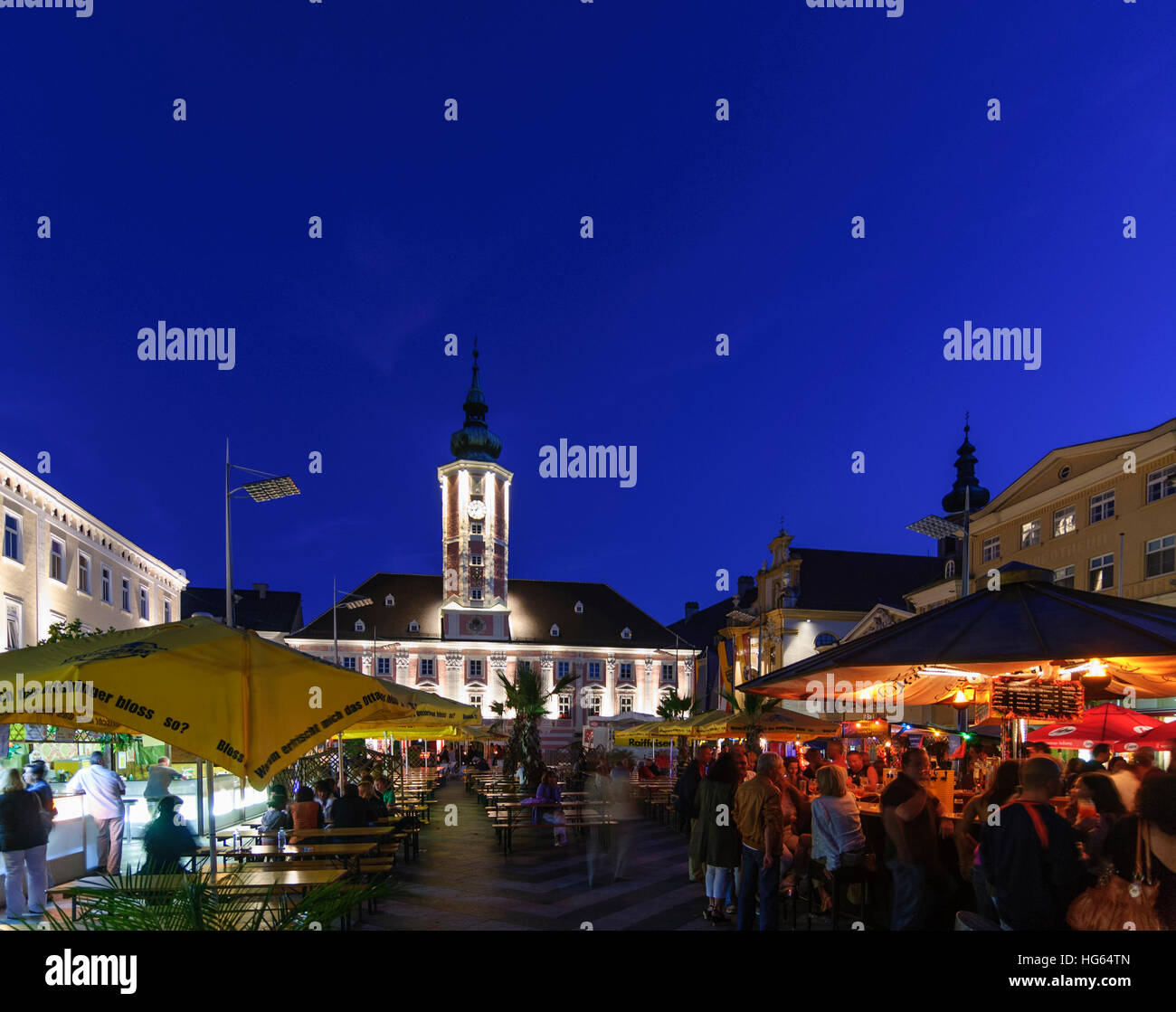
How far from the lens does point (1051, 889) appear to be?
17.7 feet

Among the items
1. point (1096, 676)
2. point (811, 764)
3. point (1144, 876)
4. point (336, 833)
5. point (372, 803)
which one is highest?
point (1096, 676)

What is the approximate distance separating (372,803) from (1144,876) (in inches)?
517

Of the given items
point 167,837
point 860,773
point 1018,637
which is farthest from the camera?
point 860,773

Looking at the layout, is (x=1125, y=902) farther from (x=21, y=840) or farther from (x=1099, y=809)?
(x=21, y=840)

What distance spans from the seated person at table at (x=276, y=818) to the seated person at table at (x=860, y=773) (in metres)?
10.1

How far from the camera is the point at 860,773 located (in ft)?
60.7

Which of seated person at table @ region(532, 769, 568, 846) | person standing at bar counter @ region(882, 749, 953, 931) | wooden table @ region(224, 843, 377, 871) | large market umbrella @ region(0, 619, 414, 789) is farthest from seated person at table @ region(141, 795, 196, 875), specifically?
seated person at table @ region(532, 769, 568, 846)

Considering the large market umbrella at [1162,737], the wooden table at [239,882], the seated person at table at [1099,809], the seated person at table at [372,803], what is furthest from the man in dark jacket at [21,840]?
the large market umbrella at [1162,737]

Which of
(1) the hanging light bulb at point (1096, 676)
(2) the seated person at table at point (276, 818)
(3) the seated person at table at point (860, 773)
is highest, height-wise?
(1) the hanging light bulb at point (1096, 676)

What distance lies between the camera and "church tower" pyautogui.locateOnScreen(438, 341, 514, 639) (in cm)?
7275

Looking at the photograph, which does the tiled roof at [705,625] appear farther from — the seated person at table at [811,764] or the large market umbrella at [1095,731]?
the large market umbrella at [1095,731]

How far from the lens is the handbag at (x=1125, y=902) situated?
4637 mm

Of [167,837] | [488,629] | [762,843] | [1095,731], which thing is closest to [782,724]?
[1095,731]

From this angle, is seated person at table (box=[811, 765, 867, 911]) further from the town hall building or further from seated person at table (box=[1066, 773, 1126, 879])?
the town hall building
